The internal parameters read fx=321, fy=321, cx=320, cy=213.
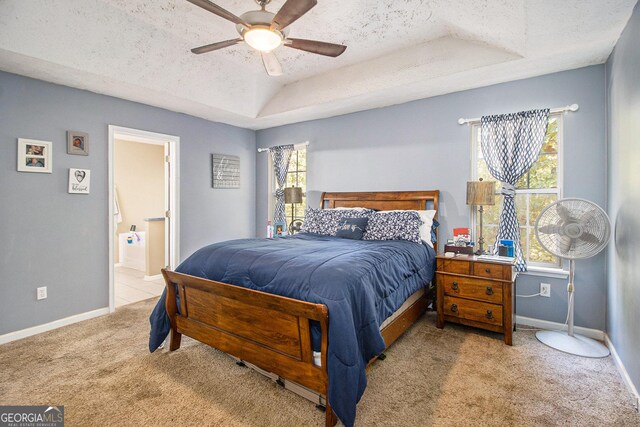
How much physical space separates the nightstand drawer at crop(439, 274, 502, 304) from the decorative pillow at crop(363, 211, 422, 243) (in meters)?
0.49

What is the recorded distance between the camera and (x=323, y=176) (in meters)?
4.72

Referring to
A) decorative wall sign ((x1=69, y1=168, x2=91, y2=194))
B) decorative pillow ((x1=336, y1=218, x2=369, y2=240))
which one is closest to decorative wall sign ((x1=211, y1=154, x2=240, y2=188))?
decorative wall sign ((x1=69, y1=168, x2=91, y2=194))

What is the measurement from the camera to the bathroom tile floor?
4.13m

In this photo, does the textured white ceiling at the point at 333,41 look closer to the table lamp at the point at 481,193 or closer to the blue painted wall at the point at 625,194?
the blue painted wall at the point at 625,194

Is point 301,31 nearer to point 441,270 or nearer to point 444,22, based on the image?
point 444,22

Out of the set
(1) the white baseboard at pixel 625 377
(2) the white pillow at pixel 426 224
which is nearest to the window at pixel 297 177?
(2) the white pillow at pixel 426 224

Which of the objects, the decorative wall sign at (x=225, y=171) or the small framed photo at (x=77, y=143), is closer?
the small framed photo at (x=77, y=143)

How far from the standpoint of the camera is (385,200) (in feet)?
13.1

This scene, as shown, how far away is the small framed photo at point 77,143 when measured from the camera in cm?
327

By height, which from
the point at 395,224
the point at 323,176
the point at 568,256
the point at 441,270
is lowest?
the point at 441,270

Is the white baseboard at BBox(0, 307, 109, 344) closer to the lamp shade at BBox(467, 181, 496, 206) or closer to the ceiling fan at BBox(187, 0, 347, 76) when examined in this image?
the ceiling fan at BBox(187, 0, 347, 76)

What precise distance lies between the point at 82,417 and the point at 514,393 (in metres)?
2.60

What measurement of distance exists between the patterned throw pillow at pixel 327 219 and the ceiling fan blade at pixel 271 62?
1.64m

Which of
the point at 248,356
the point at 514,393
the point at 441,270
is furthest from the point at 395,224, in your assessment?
the point at 248,356
